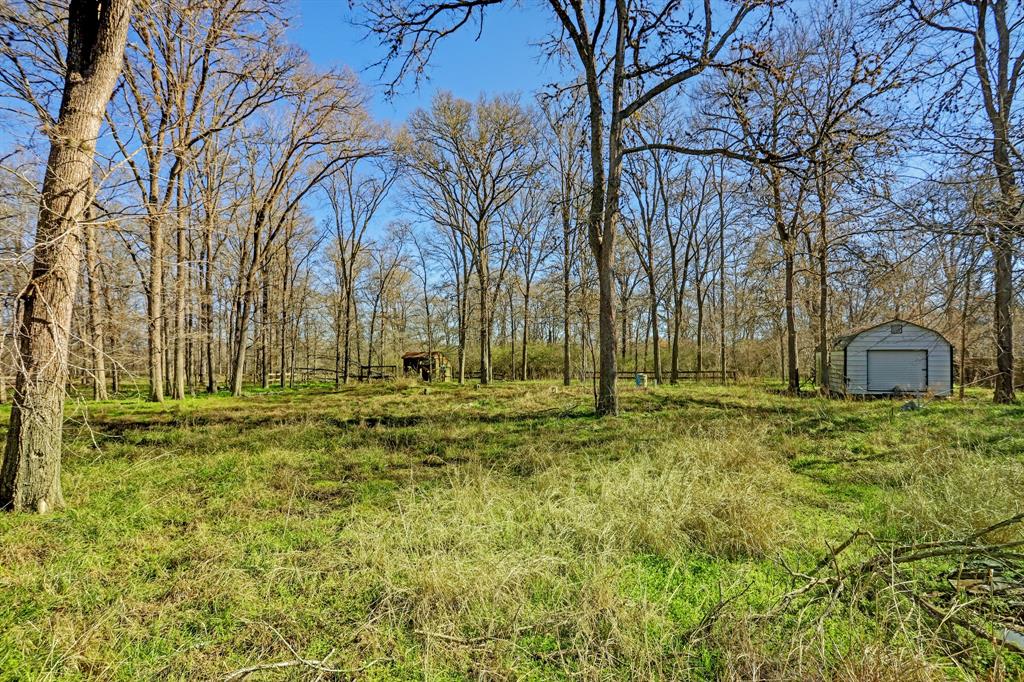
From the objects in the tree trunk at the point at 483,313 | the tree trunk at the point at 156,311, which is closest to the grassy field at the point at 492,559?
the tree trunk at the point at 156,311

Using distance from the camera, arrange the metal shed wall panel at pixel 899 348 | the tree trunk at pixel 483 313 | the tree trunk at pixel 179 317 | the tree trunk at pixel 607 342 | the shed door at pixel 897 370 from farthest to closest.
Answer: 1. the tree trunk at pixel 483 313
2. the shed door at pixel 897 370
3. the metal shed wall panel at pixel 899 348
4. the tree trunk at pixel 179 317
5. the tree trunk at pixel 607 342

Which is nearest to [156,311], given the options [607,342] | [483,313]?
[607,342]

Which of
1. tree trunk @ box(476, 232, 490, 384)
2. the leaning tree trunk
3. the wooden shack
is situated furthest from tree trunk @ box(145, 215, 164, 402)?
the wooden shack

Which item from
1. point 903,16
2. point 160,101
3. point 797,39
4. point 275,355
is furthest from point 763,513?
point 275,355

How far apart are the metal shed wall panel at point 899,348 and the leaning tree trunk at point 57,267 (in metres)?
18.8

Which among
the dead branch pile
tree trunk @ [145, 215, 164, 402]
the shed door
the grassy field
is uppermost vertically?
tree trunk @ [145, 215, 164, 402]

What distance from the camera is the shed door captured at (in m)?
15.5

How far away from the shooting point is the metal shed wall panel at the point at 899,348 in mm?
15273

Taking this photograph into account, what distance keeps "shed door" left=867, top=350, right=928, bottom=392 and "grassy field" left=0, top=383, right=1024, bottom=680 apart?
10.5m

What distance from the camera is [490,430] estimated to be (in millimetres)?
8398

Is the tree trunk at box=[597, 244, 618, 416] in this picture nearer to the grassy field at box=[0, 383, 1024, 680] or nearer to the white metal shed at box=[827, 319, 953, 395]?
the grassy field at box=[0, 383, 1024, 680]

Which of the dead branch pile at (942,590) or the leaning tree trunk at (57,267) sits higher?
the leaning tree trunk at (57,267)

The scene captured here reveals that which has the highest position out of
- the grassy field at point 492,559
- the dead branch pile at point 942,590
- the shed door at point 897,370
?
the shed door at point 897,370

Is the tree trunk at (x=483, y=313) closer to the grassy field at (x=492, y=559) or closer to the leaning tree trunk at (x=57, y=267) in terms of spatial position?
the grassy field at (x=492, y=559)
